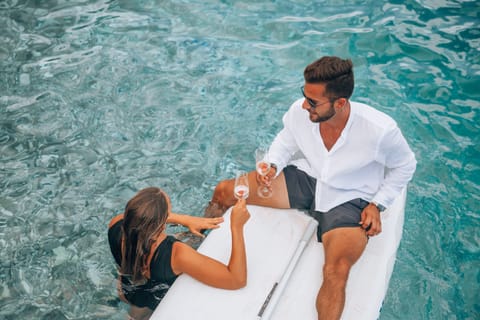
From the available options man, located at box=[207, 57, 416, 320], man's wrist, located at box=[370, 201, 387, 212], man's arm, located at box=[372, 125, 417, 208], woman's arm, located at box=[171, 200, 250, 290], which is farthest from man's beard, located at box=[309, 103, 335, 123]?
woman's arm, located at box=[171, 200, 250, 290]

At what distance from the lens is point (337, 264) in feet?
9.96

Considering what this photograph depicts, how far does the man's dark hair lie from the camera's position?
305cm

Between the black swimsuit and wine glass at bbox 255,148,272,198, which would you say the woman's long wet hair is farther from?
wine glass at bbox 255,148,272,198

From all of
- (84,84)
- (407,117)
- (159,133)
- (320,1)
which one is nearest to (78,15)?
(84,84)

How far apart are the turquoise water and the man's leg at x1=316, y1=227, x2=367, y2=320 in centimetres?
99

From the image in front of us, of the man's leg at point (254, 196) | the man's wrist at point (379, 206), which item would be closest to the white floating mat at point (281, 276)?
the man's leg at point (254, 196)

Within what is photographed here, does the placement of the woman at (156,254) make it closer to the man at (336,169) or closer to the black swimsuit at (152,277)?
the black swimsuit at (152,277)

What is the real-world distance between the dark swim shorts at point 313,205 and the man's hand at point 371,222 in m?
0.05

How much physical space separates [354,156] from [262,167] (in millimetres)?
636

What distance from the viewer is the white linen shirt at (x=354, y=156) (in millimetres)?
3166

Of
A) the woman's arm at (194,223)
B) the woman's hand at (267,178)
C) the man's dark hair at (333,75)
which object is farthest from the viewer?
the woman's hand at (267,178)

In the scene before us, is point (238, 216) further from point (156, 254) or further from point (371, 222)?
point (371, 222)

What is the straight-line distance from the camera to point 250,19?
664 centimetres

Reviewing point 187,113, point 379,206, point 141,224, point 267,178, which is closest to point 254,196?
point 267,178
